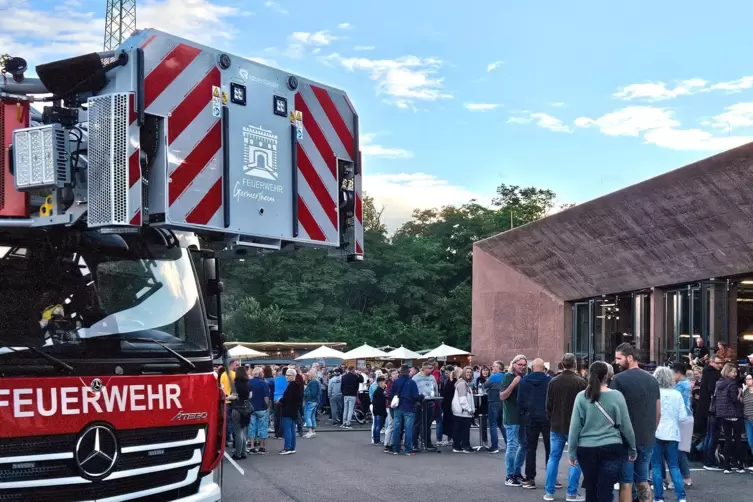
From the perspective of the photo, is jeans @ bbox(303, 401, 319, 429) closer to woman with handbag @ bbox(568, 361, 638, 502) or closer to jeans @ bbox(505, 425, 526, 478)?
jeans @ bbox(505, 425, 526, 478)

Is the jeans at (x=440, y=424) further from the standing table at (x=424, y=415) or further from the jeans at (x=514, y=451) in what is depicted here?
the jeans at (x=514, y=451)

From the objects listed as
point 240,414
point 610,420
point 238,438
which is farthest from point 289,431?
point 610,420

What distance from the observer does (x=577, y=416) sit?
30.1ft

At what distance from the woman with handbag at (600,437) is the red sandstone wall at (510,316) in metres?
31.4

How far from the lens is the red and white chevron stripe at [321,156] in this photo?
6730mm

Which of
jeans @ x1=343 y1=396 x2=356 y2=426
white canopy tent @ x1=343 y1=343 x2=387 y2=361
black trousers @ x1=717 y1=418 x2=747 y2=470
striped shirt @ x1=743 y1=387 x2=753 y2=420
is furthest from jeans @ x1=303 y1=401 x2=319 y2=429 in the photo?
white canopy tent @ x1=343 y1=343 x2=387 y2=361

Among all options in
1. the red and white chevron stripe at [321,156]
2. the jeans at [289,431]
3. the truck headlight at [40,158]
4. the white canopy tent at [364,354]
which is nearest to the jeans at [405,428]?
the jeans at [289,431]

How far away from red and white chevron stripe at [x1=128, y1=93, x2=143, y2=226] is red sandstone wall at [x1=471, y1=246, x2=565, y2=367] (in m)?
36.0

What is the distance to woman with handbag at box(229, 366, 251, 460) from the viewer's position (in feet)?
56.8

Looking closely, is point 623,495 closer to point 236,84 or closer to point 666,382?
point 666,382

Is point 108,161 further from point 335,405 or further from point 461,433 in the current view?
point 335,405

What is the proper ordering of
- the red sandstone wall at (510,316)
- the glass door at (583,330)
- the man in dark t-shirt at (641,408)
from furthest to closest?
1. the red sandstone wall at (510,316)
2. the glass door at (583,330)
3. the man in dark t-shirt at (641,408)

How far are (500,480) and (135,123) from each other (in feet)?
33.5

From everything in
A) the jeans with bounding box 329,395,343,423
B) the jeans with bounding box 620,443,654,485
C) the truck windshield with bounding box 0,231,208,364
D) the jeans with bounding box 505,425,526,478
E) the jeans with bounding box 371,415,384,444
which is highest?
the truck windshield with bounding box 0,231,208,364
